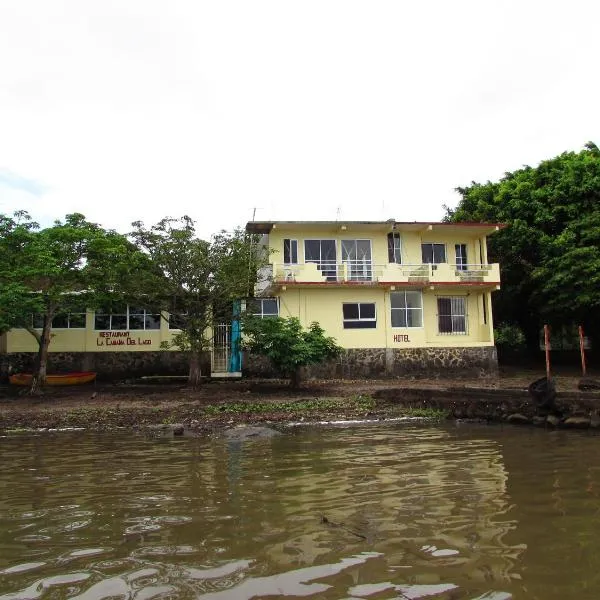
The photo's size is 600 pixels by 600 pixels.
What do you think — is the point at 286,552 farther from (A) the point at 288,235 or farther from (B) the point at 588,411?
(A) the point at 288,235

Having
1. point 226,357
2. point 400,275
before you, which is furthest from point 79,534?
point 400,275

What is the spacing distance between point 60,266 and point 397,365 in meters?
14.1

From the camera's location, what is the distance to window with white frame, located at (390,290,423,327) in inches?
983

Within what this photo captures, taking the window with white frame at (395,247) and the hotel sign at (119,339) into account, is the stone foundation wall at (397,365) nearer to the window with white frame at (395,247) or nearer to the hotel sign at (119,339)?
the window with white frame at (395,247)

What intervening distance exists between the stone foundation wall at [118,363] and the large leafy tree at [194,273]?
4.87 meters

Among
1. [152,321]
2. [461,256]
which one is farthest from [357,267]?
[152,321]

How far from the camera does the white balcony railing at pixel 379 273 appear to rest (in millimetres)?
24172

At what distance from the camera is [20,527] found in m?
5.50

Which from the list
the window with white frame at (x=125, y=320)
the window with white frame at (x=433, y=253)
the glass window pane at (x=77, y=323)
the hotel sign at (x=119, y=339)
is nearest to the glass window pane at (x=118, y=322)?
the window with white frame at (x=125, y=320)

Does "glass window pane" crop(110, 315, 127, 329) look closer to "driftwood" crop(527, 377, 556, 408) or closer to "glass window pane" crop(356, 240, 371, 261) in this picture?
"glass window pane" crop(356, 240, 371, 261)

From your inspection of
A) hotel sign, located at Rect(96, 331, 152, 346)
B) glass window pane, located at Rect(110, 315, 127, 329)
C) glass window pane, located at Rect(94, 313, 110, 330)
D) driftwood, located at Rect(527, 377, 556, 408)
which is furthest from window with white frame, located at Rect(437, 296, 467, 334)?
glass window pane, located at Rect(94, 313, 110, 330)

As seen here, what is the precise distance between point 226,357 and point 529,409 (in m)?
14.1

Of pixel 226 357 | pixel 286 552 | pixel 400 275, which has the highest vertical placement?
pixel 400 275

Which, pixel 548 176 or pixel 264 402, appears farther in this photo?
pixel 548 176
